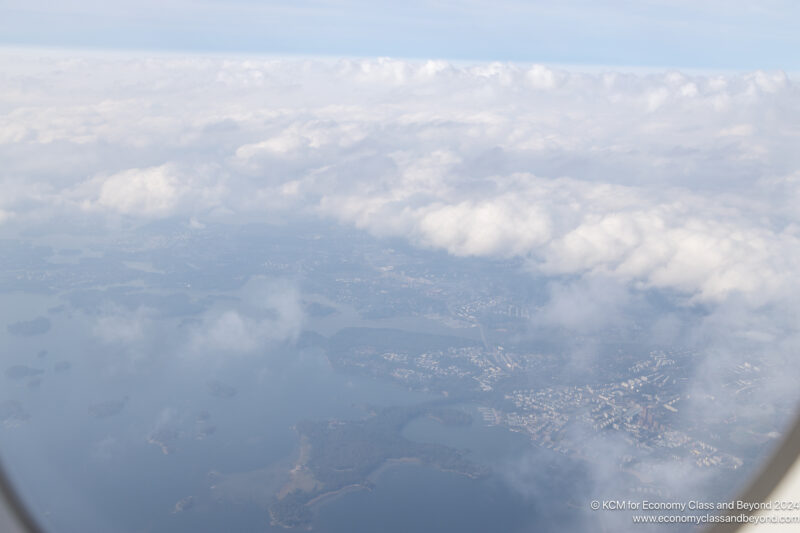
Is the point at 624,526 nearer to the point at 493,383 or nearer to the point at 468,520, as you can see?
the point at 468,520

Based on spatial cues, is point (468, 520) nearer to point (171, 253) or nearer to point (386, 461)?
point (386, 461)

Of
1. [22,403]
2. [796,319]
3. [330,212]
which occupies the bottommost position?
[330,212]

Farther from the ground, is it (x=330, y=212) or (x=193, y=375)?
(x=193, y=375)

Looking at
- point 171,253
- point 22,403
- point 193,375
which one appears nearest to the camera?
point 22,403

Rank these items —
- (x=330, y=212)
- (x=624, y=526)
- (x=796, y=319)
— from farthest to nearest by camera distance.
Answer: (x=330, y=212)
(x=796, y=319)
(x=624, y=526)

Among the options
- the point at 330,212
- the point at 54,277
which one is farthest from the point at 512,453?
the point at 330,212

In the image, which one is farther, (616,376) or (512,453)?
(616,376)
